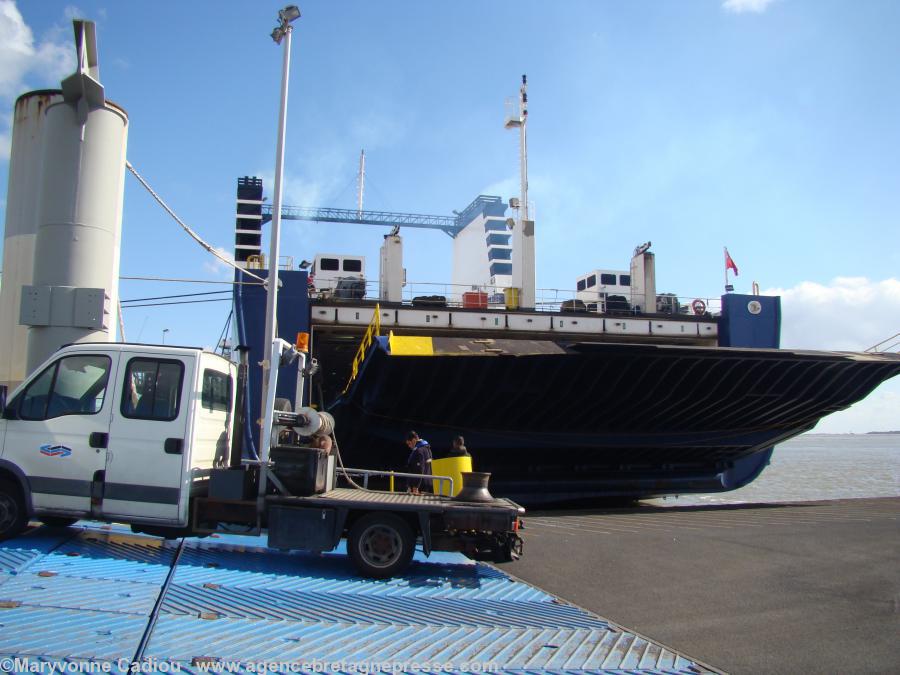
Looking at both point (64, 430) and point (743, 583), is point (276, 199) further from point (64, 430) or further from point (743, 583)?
point (743, 583)

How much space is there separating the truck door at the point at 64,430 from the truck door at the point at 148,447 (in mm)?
150

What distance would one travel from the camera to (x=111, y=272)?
898 cm

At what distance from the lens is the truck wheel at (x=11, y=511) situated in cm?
617

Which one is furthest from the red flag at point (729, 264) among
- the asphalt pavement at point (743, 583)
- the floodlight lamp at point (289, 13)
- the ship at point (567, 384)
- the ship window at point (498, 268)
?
the ship window at point (498, 268)

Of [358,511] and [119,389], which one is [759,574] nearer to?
[358,511]

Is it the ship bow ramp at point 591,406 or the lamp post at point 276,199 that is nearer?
the lamp post at point 276,199

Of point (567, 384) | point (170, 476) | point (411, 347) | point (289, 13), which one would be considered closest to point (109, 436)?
point (170, 476)

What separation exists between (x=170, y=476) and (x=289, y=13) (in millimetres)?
5719

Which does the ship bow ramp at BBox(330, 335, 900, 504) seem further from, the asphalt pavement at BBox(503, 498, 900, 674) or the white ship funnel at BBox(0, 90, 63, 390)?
the white ship funnel at BBox(0, 90, 63, 390)

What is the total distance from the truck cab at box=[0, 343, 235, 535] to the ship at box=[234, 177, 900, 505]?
22.2 feet

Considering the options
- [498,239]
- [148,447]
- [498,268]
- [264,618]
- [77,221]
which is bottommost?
[264,618]

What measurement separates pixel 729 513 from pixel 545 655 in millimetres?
11594

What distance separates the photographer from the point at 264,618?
15.2ft

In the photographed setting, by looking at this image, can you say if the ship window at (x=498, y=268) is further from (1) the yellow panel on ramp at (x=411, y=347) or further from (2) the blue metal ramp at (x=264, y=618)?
(2) the blue metal ramp at (x=264, y=618)
